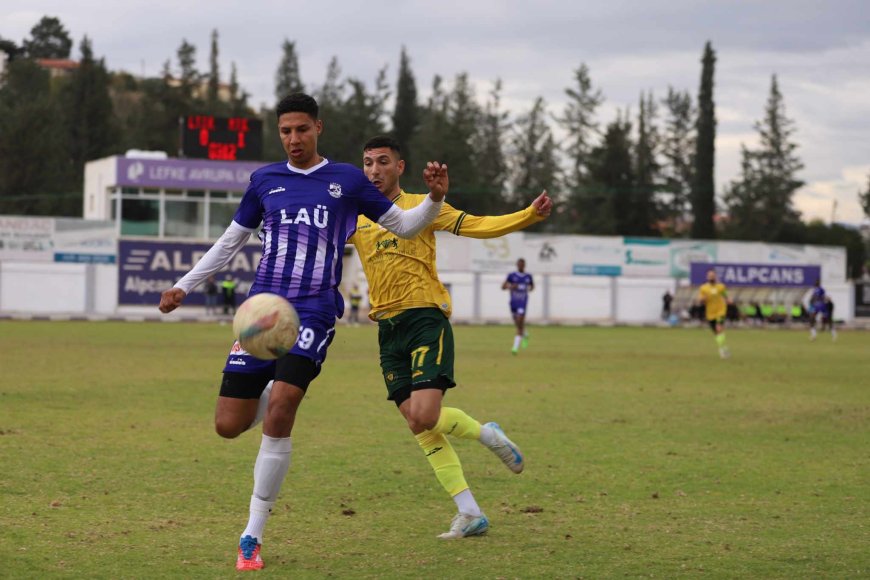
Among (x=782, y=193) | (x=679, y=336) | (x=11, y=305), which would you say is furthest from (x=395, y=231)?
(x=782, y=193)

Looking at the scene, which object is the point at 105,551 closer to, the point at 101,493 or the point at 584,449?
the point at 101,493

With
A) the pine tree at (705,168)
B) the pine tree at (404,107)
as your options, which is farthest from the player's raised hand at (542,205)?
the pine tree at (404,107)

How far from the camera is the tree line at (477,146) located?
90062 mm

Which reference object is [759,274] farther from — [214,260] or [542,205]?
[214,260]

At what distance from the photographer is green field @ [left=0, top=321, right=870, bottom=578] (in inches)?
276

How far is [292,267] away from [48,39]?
153 m

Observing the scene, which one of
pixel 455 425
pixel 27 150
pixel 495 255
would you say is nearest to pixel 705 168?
pixel 495 255

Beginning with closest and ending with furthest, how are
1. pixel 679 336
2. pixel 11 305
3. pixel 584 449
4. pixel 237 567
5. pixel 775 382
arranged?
pixel 237 567 < pixel 584 449 < pixel 775 382 < pixel 679 336 < pixel 11 305

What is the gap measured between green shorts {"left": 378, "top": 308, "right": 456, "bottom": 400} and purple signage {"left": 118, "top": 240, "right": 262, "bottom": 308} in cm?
4371

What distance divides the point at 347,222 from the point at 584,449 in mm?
5798

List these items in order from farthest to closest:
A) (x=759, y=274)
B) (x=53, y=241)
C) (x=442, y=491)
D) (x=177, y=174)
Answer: (x=759, y=274) < (x=177, y=174) < (x=53, y=241) < (x=442, y=491)

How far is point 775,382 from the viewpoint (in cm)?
2222

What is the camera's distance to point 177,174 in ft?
186

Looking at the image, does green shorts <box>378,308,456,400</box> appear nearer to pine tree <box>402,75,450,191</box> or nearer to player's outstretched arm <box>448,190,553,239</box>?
player's outstretched arm <box>448,190,553,239</box>
